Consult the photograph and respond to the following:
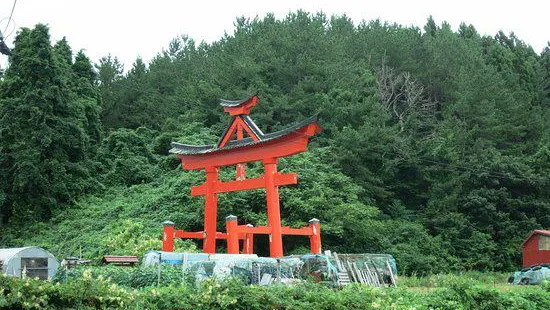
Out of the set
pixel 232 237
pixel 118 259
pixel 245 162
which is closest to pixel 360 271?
pixel 232 237

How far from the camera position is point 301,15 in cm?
4006

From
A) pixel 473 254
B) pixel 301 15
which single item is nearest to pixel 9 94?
pixel 301 15

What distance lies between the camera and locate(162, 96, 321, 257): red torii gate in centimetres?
1792

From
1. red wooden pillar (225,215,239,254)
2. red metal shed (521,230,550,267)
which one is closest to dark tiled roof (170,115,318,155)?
red wooden pillar (225,215,239,254)

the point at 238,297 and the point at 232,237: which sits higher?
the point at 232,237

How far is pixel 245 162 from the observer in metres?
19.3

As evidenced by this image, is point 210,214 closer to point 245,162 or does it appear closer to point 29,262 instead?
point 245,162

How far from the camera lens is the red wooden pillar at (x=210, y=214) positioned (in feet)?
65.4


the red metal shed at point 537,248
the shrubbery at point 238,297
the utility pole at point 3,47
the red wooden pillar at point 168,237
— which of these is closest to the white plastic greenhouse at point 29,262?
the red wooden pillar at point 168,237

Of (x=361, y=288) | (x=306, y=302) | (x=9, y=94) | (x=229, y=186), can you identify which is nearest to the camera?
(x=306, y=302)

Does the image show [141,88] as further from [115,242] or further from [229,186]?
[229,186]

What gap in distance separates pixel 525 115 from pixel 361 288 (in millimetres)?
27271

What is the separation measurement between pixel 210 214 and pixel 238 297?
1186 centimetres

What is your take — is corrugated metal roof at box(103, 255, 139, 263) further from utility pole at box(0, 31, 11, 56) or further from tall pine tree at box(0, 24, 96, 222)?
tall pine tree at box(0, 24, 96, 222)
